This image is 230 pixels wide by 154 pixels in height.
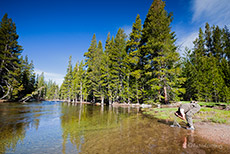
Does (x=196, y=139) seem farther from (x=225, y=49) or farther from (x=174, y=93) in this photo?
(x=225, y=49)

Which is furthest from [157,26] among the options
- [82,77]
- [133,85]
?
[82,77]

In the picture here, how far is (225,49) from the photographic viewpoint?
30.9 meters

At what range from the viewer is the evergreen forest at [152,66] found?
59.5 ft

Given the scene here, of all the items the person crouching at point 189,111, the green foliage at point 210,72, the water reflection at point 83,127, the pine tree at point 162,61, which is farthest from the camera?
the green foliage at point 210,72

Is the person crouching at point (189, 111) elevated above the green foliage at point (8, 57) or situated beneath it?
situated beneath

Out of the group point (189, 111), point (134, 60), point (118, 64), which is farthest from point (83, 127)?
point (118, 64)

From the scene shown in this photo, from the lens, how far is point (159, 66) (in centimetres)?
1817

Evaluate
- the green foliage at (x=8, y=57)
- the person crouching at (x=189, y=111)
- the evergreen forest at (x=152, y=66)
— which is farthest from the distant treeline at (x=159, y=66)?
the green foliage at (x=8, y=57)

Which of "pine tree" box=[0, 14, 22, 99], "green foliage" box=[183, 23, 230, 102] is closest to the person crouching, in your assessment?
"green foliage" box=[183, 23, 230, 102]

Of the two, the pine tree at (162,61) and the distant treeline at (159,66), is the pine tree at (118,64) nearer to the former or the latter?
the distant treeline at (159,66)

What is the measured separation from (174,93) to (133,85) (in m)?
10.1

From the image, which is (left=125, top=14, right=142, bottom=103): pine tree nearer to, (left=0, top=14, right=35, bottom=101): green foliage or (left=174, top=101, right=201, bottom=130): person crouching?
(left=174, top=101, right=201, bottom=130): person crouching

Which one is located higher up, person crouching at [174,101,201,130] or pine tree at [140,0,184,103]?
pine tree at [140,0,184,103]

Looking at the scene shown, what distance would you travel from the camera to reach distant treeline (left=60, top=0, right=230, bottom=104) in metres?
18.0
